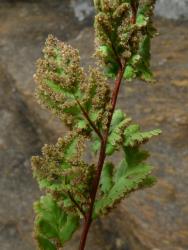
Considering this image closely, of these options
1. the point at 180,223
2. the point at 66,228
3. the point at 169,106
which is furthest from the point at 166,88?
the point at 66,228

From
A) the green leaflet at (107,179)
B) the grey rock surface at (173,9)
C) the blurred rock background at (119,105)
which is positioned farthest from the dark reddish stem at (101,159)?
the grey rock surface at (173,9)

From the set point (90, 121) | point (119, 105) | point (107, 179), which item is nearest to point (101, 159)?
point (90, 121)

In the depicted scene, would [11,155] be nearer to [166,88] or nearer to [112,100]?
[166,88]

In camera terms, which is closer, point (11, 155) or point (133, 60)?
point (133, 60)

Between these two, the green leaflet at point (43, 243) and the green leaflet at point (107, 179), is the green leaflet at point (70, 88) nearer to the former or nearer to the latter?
the green leaflet at point (107, 179)

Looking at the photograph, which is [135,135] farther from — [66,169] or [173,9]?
[173,9]
